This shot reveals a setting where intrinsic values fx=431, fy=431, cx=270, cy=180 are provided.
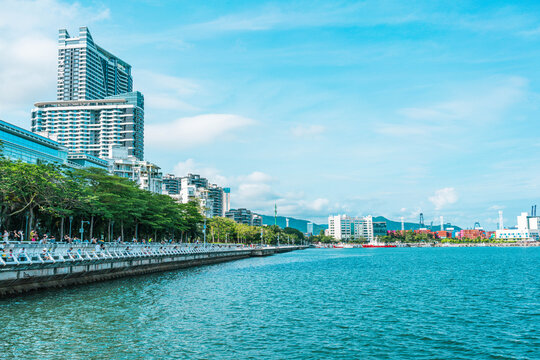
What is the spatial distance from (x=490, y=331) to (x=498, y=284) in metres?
31.2

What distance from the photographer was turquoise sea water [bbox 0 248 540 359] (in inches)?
931

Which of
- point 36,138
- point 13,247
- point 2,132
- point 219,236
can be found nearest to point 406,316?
point 13,247

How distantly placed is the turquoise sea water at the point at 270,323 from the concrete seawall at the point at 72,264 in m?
2.24

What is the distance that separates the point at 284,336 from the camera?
88.9 ft

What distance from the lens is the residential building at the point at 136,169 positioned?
6540 inches

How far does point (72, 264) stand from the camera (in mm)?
47781

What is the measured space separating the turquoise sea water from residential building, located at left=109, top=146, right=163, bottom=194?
122470 millimetres

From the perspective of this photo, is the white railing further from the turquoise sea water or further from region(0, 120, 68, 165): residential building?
region(0, 120, 68, 165): residential building

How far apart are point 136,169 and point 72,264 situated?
12649cm

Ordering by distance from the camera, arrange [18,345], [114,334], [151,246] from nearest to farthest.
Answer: [18,345], [114,334], [151,246]

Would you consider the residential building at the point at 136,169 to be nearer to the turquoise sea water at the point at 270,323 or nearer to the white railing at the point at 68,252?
the white railing at the point at 68,252

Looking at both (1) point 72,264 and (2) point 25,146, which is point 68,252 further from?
(2) point 25,146

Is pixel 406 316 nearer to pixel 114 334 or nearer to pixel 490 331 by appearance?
pixel 490 331

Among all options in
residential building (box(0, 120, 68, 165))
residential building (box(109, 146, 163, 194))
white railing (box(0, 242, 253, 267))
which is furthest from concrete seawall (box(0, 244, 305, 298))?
residential building (box(109, 146, 163, 194))
